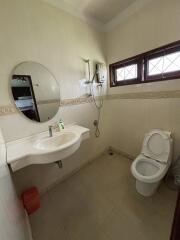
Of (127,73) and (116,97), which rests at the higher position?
(127,73)

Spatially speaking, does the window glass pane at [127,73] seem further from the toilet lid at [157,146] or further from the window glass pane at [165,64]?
the toilet lid at [157,146]

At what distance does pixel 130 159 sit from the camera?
7.25ft

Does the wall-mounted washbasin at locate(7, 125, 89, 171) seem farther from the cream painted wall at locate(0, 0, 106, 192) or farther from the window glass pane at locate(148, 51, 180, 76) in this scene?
the window glass pane at locate(148, 51, 180, 76)

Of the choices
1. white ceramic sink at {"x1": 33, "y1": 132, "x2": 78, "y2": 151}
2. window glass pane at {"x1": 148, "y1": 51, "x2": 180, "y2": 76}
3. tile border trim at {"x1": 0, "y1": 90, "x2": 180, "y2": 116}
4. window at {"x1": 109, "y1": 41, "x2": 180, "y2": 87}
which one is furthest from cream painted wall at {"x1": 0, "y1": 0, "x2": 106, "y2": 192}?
window glass pane at {"x1": 148, "y1": 51, "x2": 180, "y2": 76}

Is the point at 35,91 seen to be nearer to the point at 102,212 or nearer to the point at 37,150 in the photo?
the point at 37,150

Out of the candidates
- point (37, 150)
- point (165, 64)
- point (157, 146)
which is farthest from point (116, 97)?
point (37, 150)

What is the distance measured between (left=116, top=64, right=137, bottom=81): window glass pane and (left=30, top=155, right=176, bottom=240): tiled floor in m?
1.62

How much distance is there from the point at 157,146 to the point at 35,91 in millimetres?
1756

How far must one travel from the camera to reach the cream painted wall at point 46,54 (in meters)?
1.21

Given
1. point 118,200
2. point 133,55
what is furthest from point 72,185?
point 133,55

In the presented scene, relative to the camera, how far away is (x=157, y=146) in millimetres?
1564

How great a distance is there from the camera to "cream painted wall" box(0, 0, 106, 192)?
47.6 inches

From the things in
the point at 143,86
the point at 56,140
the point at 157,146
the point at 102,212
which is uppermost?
the point at 143,86

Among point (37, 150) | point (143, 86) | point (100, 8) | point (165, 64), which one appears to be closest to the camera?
point (37, 150)
